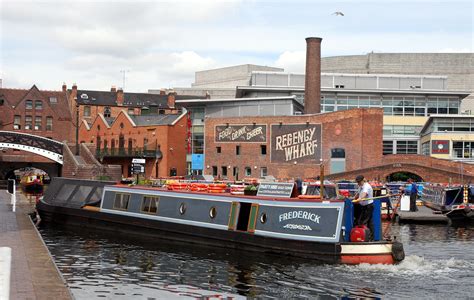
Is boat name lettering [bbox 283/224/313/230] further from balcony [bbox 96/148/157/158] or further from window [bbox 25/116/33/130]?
window [bbox 25/116/33/130]

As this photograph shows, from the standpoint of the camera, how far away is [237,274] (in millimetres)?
15227

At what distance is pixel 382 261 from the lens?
1550 centimetres

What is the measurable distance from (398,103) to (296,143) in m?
15.4

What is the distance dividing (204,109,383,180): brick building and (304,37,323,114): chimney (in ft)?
12.8

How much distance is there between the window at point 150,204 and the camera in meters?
22.1

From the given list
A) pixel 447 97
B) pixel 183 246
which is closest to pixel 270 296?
pixel 183 246

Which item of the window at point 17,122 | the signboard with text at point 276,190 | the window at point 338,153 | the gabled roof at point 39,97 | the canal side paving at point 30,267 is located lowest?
the canal side paving at point 30,267

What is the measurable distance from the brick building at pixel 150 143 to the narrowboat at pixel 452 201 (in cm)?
2733

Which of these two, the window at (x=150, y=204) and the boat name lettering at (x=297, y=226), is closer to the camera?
the boat name lettering at (x=297, y=226)

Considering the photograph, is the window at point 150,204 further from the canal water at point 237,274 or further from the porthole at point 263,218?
the porthole at point 263,218

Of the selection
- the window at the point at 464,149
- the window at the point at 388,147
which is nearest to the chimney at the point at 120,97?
the window at the point at 388,147

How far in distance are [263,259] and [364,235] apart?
2.93m

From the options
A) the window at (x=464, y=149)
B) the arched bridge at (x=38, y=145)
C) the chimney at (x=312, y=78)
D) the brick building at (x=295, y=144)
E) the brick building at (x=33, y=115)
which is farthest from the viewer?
the brick building at (x=33, y=115)

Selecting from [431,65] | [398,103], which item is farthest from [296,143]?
[431,65]
